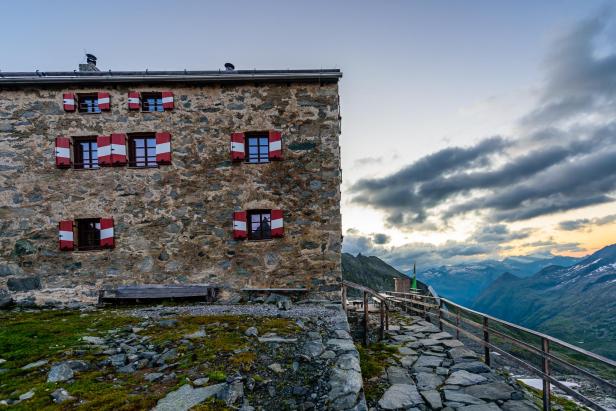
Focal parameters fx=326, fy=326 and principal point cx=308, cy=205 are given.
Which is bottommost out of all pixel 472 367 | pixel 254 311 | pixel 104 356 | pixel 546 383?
pixel 472 367

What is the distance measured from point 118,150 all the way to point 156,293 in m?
5.10

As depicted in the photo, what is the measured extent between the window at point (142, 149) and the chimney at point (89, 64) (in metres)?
3.53

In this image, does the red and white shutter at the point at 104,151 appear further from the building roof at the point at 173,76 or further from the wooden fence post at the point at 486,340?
the wooden fence post at the point at 486,340

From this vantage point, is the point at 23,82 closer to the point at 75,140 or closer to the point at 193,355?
the point at 75,140

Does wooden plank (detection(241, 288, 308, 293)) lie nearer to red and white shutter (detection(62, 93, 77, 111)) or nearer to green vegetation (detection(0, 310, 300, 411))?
green vegetation (detection(0, 310, 300, 411))

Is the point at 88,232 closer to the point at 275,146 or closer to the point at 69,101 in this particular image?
the point at 69,101

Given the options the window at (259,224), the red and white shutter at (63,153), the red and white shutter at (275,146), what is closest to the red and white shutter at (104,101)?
the red and white shutter at (63,153)

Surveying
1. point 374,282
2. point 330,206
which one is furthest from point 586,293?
point 330,206

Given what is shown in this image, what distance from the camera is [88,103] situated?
1171 cm

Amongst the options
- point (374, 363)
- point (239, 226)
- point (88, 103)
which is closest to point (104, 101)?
point (88, 103)

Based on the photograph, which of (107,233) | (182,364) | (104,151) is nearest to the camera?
(182,364)

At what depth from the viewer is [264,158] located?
38.4 ft

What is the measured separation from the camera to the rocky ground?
4227mm

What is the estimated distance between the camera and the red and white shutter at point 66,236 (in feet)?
35.9
